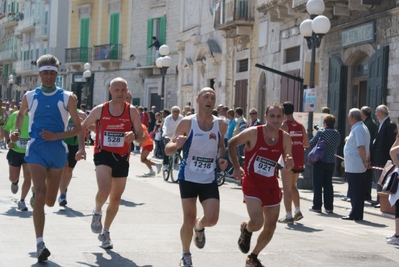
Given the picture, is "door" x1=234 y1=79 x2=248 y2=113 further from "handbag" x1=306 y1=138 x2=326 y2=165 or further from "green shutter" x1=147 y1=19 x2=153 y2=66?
"handbag" x1=306 y1=138 x2=326 y2=165

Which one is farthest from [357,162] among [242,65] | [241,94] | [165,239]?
[242,65]

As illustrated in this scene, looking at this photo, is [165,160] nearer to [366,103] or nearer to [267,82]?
[366,103]

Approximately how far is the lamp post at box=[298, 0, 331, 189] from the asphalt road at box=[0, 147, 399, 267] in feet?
12.5

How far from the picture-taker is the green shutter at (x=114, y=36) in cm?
4900

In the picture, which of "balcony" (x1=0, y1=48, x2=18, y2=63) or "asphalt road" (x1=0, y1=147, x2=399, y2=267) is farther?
"balcony" (x1=0, y1=48, x2=18, y2=63)

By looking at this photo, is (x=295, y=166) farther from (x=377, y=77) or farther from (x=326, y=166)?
(x=377, y=77)

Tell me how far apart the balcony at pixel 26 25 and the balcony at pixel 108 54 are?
52.6 feet

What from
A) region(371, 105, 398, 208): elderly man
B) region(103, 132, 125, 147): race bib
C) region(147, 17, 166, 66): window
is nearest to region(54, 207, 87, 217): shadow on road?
region(103, 132, 125, 147): race bib

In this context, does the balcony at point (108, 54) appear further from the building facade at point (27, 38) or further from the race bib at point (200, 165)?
the race bib at point (200, 165)

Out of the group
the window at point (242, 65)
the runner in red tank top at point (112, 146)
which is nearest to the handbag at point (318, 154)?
the runner in red tank top at point (112, 146)

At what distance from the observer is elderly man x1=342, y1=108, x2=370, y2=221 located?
13352 mm

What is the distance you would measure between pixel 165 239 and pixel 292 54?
1858 cm

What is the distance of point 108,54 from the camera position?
49.5 metres

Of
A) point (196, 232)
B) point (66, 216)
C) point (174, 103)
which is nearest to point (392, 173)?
point (196, 232)
